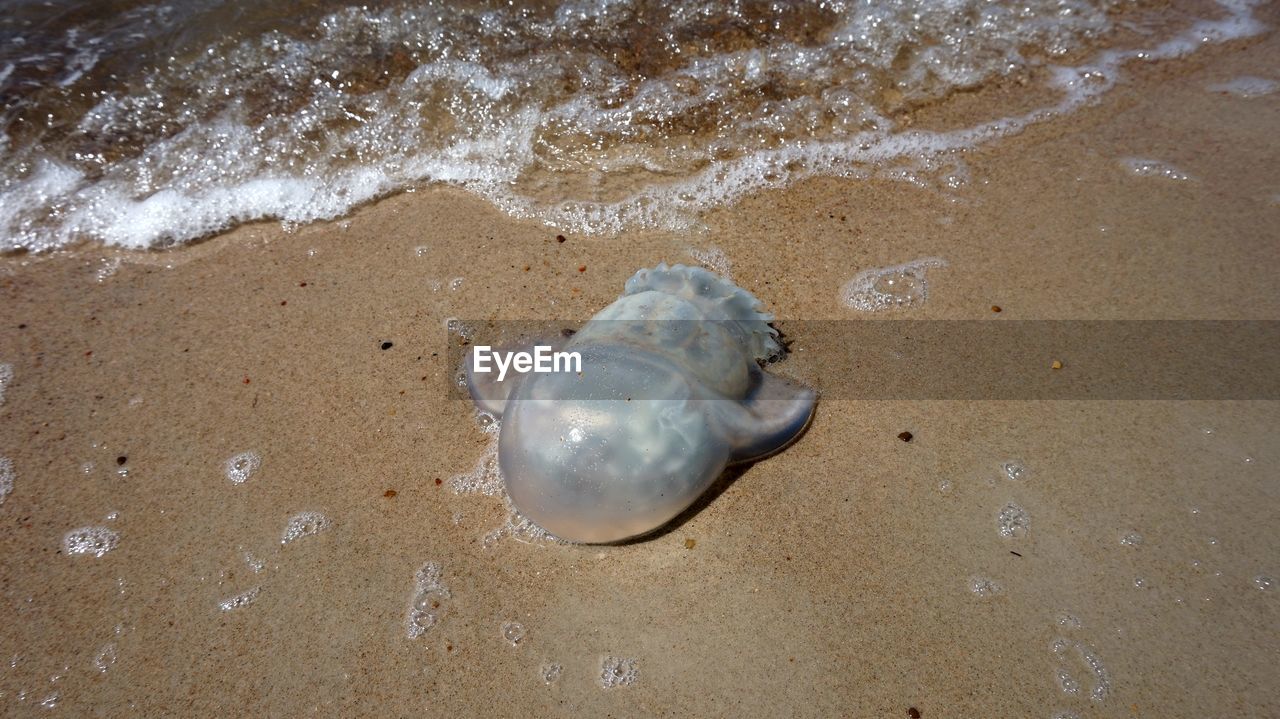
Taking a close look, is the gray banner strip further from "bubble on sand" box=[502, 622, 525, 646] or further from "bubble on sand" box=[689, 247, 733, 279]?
"bubble on sand" box=[502, 622, 525, 646]

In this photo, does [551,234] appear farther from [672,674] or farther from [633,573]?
[672,674]

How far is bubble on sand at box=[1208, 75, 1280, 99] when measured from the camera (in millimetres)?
3410

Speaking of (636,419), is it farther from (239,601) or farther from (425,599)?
(239,601)

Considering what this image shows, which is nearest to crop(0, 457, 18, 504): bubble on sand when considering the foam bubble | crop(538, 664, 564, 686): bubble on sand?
crop(538, 664, 564, 686): bubble on sand

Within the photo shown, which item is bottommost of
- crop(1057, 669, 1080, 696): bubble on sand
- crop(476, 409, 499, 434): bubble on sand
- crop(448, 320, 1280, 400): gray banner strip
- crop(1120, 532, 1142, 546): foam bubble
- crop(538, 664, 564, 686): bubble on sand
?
crop(538, 664, 564, 686): bubble on sand

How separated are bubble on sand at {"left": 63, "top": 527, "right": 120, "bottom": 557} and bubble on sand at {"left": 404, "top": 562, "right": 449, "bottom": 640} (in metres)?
0.96

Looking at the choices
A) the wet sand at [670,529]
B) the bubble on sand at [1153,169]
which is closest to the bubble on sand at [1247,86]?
the wet sand at [670,529]

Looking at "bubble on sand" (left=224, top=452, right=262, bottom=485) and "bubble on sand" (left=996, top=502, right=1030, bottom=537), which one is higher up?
"bubble on sand" (left=996, top=502, right=1030, bottom=537)

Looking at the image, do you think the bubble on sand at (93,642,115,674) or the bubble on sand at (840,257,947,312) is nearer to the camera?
the bubble on sand at (93,642,115,674)

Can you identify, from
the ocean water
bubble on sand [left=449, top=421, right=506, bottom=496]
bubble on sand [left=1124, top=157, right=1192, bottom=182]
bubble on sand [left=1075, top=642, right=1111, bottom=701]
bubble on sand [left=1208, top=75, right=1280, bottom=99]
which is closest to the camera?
bubble on sand [left=1075, top=642, right=1111, bottom=701]

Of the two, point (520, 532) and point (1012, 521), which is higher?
point (1012, 521)

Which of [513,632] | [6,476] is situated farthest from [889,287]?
[6,476]

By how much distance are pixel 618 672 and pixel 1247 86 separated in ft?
12.6

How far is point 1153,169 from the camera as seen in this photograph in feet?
10.0
